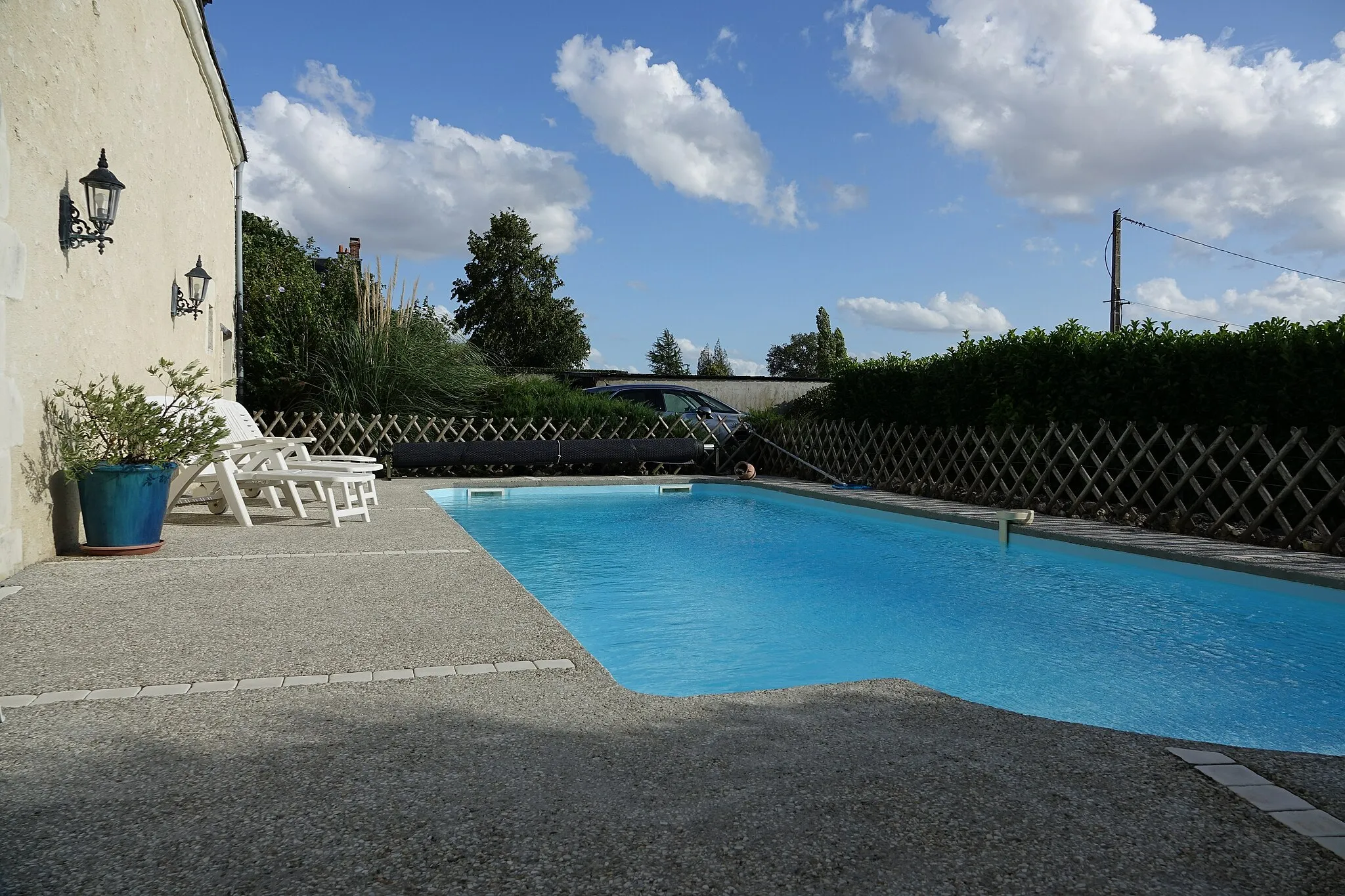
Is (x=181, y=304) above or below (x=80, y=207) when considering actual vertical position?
below

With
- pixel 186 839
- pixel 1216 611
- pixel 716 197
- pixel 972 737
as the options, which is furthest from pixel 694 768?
pixel 716 197

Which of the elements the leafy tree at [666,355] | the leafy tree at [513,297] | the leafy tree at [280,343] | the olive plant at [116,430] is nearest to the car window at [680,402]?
the leafy tree at [280,343]

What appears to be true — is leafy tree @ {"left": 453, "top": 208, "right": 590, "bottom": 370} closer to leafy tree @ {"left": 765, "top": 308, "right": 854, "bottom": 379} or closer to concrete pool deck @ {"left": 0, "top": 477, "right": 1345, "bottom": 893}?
leafy tree @ {"left": 765, "top": 308, "right": 854, "bottom": 379}

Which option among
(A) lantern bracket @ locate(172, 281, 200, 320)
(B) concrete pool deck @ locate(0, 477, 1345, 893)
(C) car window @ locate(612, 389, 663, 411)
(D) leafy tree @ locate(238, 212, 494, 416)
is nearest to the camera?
(B) concrete pool deck @ locate(0, 477, 1345, 893)

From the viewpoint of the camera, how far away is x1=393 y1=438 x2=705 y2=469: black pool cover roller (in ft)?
38.5

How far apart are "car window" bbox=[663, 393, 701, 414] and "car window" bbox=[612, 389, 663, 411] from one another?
0.29 feet

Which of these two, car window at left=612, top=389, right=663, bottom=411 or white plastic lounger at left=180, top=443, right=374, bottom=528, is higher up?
car window at left=612, top=389, right=663, bottom=411

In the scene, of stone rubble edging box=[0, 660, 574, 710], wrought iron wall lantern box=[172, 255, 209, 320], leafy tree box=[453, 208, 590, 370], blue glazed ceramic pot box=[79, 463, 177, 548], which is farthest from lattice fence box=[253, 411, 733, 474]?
leafy tree box=[453, 208, 590, 370]

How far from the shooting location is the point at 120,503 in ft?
16.9

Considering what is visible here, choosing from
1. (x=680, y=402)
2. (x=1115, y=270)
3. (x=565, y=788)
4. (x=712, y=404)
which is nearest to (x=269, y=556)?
(x=565, y=788)

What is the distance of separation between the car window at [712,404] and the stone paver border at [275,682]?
1119 centimetres

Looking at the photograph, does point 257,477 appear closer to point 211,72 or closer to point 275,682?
point 275,682

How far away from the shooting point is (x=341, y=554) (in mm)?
5355

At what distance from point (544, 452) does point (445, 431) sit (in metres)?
1.33
